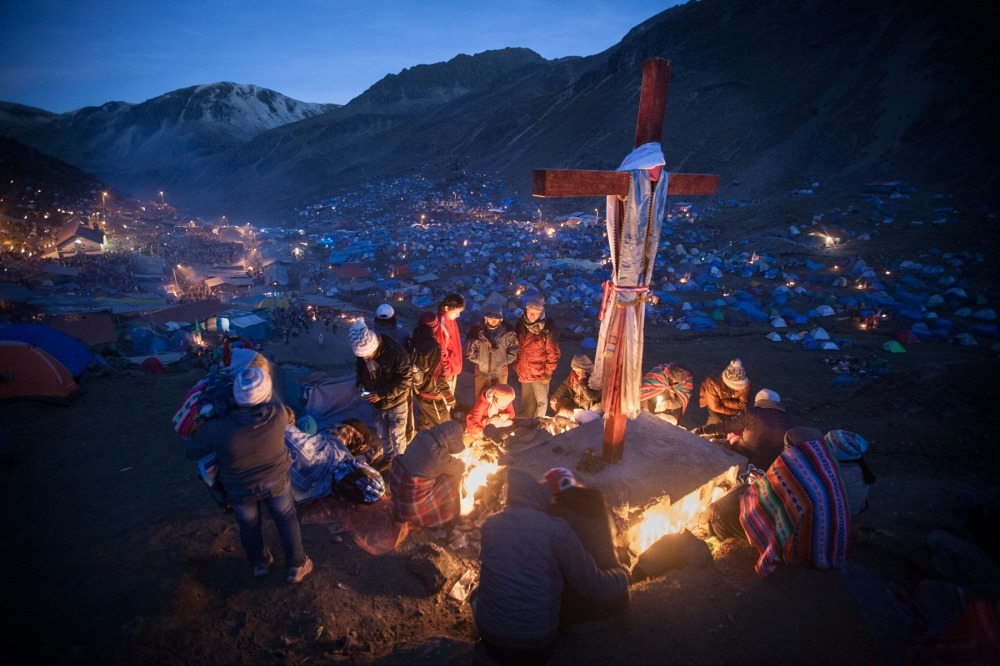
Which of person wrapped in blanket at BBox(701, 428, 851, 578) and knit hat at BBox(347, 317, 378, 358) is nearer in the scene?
person wrapped in blanket at BBox(701, 428, 851, 578)

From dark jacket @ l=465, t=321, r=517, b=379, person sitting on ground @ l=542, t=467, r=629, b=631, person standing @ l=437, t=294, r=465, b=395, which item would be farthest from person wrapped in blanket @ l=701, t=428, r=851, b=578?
person standing @ l=437, t=294, r=465, b=395

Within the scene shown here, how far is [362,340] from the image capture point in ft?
15.2

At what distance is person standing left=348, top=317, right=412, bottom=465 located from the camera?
4.69m

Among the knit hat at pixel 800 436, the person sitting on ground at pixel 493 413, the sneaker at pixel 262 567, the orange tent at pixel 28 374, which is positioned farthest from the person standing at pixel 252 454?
the orange tent at pixel 28 374

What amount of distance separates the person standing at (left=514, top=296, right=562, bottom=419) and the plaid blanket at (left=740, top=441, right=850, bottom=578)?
3026 mm

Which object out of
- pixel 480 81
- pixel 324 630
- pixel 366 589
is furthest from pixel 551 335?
pixel 480 81

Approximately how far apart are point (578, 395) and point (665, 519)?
7.11 feet

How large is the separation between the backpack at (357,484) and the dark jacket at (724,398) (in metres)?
4.54

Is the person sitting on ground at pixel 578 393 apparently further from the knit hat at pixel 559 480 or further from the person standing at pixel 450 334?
the knit hat at pixel 559 480

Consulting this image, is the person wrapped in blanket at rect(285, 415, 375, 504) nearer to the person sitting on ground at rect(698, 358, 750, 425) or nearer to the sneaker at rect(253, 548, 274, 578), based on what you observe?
the sneaker at rect(253, 548, 274, 578)

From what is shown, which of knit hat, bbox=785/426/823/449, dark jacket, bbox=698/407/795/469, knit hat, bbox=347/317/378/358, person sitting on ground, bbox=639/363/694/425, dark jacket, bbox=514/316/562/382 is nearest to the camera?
knit hat, bbox=785/426/823/449

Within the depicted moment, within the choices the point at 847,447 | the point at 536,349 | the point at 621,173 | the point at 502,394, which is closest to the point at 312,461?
the point at 502,394

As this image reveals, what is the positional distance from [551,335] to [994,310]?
13.1m

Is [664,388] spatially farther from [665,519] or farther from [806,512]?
[806,512]
